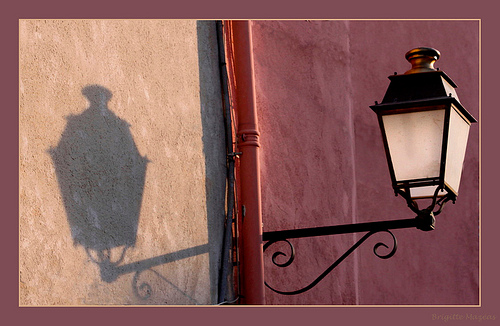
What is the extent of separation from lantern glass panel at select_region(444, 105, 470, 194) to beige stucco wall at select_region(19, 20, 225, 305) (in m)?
1.23

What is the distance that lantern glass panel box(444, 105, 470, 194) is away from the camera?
3605 millimetres

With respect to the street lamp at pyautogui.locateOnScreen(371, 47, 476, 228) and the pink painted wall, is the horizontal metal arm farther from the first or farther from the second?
the pink painted wall

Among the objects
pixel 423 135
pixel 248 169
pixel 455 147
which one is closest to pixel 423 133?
pixel 423 135

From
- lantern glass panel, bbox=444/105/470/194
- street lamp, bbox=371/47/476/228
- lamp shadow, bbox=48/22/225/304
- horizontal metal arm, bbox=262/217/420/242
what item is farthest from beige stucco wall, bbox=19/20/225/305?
lantern glass panel, bbox=444/105/470/194

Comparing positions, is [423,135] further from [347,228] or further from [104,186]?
[104,186]

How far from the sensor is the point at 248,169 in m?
4.33

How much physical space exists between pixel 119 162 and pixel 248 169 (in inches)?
40.6

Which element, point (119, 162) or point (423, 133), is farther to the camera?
point (423, 133)

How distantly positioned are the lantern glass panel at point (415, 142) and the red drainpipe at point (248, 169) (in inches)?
35.5

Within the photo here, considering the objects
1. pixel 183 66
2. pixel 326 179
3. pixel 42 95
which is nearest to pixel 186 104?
pixel 183 66

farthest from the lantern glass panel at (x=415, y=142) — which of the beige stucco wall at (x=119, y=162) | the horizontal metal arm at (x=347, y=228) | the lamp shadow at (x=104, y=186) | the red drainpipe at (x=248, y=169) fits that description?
the lamp shadow at (x=104, y=186)

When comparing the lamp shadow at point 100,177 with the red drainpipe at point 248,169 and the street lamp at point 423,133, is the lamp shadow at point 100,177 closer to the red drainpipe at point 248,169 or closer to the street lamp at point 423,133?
the red drainpipe at point 248,169

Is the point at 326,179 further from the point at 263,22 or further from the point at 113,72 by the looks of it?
the point at 113,72

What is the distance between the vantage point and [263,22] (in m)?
4.96
